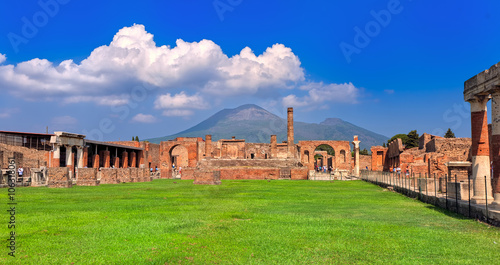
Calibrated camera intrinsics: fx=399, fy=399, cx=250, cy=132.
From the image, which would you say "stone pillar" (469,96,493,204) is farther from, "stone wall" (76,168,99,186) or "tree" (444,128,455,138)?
"tree" (444,128,455,138)

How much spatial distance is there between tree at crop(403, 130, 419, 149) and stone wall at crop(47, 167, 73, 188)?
69.3 metres

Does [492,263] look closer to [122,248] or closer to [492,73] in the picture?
[122,248]

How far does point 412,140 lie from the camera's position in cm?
7962

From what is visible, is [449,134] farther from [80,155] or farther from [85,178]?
[85,178]

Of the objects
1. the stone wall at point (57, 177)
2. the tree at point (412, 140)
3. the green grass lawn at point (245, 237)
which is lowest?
the green grass lawn at point (245, 237)

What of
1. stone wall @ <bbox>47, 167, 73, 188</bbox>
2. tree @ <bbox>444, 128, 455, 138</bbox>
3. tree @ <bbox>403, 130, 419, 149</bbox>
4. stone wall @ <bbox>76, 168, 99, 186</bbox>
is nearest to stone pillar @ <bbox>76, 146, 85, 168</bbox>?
stone wall @ <bbox>76, 168, 99, 186</bbox>

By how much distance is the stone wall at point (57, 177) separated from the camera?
72.3 ft

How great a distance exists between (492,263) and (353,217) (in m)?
4.52

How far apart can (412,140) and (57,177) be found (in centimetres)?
7185

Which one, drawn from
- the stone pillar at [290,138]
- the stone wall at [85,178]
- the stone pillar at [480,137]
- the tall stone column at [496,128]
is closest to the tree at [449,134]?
the stone pillar at [290,138]

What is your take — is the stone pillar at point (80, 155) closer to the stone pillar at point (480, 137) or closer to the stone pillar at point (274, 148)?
the stone pillar at point (480, 137)

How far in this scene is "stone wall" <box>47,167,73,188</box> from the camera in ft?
72.3

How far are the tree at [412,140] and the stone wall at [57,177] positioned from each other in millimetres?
69313

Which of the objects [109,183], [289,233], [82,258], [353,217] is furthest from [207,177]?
[82,258]
